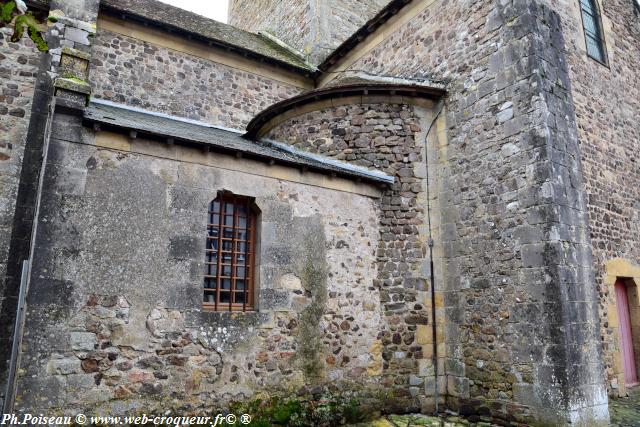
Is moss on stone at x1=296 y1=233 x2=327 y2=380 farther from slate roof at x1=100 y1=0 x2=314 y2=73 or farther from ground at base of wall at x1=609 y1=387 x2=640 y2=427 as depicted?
slate roof at x1=100 y1=0 x2=314 y2=73

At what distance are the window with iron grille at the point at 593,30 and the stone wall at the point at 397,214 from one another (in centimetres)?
414

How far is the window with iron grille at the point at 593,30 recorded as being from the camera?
926 centimetres

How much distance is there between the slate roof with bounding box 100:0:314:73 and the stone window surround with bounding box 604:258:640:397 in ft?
26.6

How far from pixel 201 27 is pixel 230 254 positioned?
7.38 meters

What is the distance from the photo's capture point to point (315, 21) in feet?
42.8

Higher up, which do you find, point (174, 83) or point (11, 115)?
point (174, 83)

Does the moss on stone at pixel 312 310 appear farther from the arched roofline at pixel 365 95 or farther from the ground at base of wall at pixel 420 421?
the arched roofline at pixel 365 95

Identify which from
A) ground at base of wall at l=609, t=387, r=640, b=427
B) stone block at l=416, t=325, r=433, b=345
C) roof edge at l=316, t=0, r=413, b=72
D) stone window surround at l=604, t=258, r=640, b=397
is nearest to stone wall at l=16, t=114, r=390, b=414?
stone block at l=416, t=325, r=433, b=345

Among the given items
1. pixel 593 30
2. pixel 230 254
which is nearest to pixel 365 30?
pixel 593 30

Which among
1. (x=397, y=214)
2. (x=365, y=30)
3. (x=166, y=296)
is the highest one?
(x=365, y=30)

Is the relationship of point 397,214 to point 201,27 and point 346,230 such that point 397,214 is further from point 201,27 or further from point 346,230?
point 201,27

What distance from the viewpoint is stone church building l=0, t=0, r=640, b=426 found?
5.18 metres

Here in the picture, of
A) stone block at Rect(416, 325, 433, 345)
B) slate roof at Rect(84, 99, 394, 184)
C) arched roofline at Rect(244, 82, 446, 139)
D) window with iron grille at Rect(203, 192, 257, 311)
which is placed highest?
arched roofline at Rect(244, 82, 446, 139)

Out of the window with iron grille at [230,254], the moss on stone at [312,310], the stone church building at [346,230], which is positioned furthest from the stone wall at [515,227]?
the window with iron grille at [230,254]
